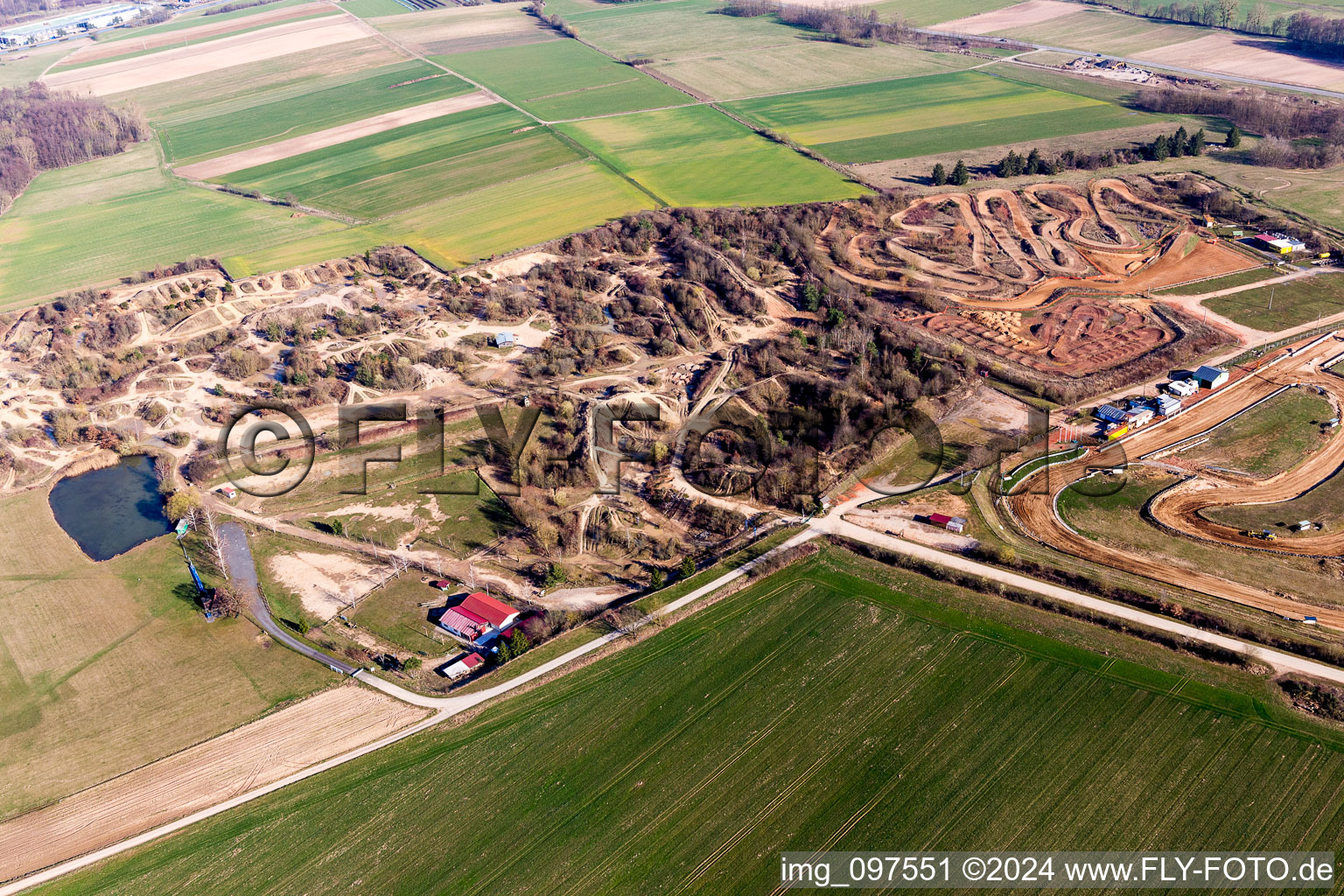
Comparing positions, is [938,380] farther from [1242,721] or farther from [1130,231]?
[1130,231]

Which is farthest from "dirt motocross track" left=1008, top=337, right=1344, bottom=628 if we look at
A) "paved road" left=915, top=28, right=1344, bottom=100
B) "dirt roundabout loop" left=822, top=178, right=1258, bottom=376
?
"paved road" left=915, top=28, right=1344, bottom=100

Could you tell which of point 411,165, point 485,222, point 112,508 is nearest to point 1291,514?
point 112,508

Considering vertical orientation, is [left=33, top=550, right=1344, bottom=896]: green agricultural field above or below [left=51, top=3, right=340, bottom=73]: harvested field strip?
below

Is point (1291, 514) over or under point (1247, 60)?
under

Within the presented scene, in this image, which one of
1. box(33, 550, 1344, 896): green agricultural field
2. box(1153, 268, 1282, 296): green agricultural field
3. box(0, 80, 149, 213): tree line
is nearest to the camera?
box(33, 550, 1344, 896): green agricultural field

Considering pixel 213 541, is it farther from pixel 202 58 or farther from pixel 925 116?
pixel 202 58

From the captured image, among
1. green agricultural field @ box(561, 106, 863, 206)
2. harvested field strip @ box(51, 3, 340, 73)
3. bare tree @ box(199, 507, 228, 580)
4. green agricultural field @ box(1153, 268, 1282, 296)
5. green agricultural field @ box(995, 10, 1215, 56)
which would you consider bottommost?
bare tree @ box(199, 507, 228, 580)

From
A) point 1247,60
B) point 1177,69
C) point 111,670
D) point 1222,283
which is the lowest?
point 111,670

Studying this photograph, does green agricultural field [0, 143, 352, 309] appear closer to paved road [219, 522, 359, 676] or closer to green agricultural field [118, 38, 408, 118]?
green agricultural field [118, 38, 408, 118]
